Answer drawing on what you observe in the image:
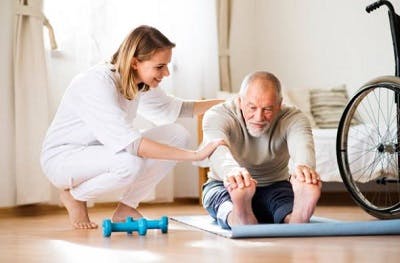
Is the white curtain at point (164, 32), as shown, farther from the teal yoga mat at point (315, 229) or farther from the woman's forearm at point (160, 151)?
the teal yoga mat at point (315, 229)

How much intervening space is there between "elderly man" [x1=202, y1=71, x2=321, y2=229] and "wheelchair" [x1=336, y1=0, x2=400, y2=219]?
0.33 metres

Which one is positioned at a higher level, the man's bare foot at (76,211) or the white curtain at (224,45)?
the white curtain at (224,45)

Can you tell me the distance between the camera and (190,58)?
15.1 feet

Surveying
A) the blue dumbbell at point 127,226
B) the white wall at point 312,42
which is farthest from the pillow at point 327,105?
the blue dumbbell at point 127,226

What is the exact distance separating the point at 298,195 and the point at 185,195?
7.35ft

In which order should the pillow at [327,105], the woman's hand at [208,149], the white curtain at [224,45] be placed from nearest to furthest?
the woman's hand at [208,149], the pillow at [327,105], the white curtain at [224,45]

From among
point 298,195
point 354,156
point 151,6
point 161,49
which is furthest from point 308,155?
point 151,6

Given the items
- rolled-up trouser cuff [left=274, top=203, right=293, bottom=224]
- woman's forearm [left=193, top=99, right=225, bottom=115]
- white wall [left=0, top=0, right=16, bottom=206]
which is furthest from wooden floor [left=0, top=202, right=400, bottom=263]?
white wall [left=0, top=0, right=16, bottom=206]

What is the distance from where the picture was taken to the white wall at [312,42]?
4.78m

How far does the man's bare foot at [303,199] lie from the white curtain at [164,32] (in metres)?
1.77

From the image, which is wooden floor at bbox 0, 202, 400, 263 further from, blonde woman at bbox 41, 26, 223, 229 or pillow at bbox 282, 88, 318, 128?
pillow at bbox 282, 88, 318, 128

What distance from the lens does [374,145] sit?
12.5 ft

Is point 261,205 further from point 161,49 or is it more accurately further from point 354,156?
point 354,156

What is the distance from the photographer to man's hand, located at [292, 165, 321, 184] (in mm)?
2373
